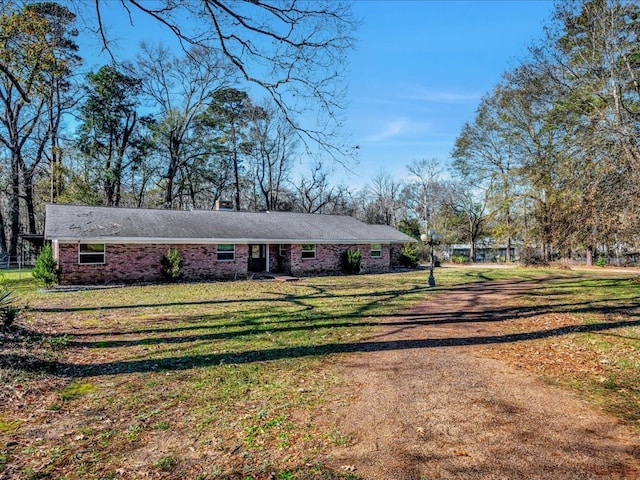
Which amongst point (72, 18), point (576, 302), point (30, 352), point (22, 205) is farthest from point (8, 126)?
point (576, 302)

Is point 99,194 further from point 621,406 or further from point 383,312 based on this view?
point 621,406

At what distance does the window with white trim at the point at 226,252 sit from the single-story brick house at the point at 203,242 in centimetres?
5

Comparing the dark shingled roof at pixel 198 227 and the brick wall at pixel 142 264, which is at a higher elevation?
the dark shingled roof at pixel 198 227

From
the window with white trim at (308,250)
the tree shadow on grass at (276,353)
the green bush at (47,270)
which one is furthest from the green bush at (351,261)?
the tree shadow on grass at (276,353)

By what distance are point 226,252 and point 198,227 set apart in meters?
2.06

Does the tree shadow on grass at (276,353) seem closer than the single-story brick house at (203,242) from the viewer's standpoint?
Yes

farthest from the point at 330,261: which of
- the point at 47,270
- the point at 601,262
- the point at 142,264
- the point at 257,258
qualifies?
the point at 601,262

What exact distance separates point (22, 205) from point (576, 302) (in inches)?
1810

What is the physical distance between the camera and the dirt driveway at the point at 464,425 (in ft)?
10.4

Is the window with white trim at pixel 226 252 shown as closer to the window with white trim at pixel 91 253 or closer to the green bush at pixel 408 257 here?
the window with white trim at pixel 91 253

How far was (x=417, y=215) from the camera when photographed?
46.0 meters

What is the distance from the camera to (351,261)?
23.2m

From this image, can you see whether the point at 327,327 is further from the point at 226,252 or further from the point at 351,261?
the point at 351,261

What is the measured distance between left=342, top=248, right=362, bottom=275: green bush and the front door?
195 inches
